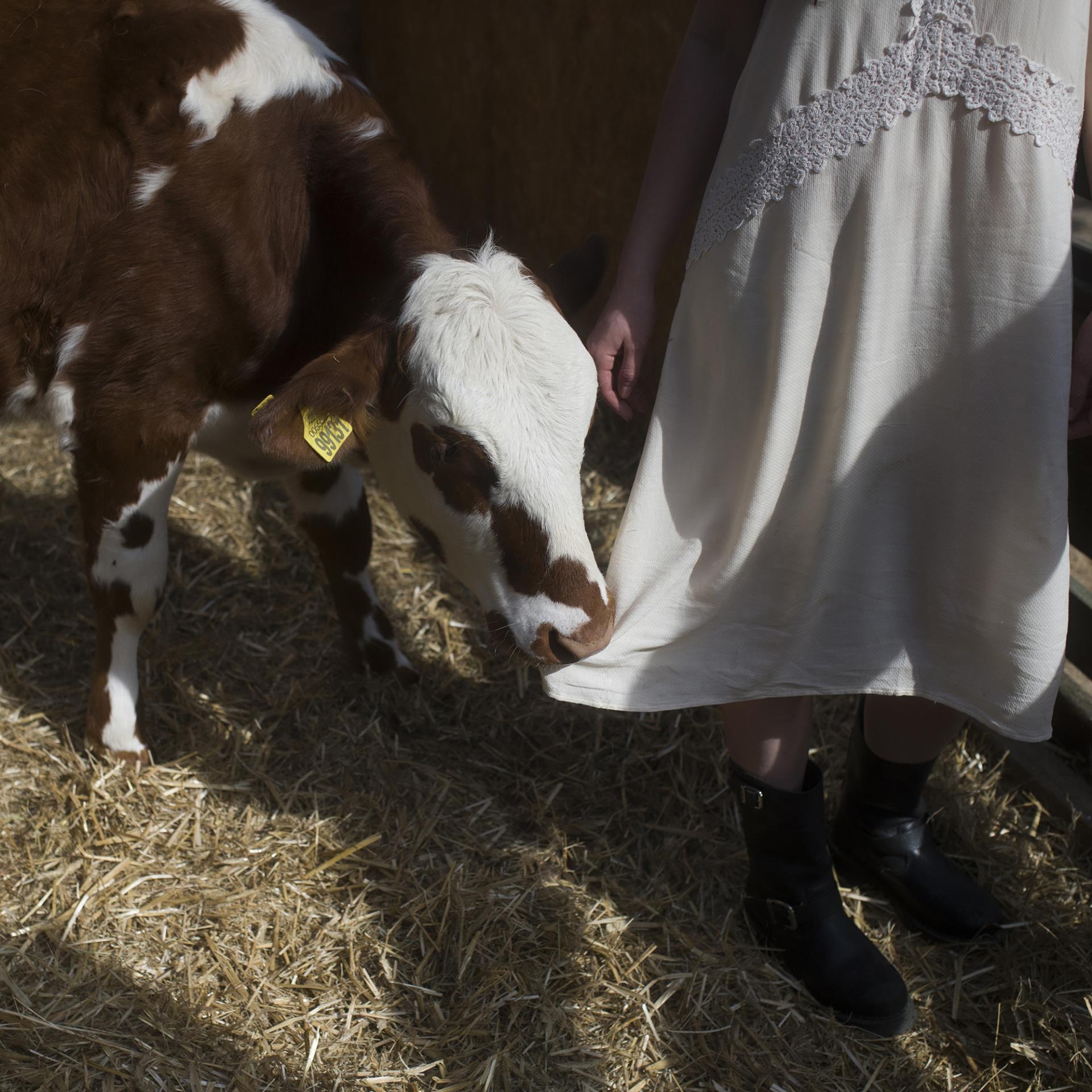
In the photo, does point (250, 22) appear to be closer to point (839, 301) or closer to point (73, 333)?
point (73, 333)

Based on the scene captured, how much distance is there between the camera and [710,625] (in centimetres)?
186

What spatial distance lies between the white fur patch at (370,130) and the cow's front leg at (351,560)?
951 millimetres

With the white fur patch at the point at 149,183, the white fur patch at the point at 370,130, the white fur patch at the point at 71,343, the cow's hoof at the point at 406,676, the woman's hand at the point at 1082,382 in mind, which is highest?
the woman's hand at the point at 1082,382

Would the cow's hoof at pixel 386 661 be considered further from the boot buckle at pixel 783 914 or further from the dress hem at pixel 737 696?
the boot buckle at pixel 783 914

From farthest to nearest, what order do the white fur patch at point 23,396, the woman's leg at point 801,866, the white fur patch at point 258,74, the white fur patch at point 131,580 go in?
the white fur patch at point 131,580 < the white fur patch at point 23,396 < the white fur patch at point 258,74 < the woman's leg at point 801,866

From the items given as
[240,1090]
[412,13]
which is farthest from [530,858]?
[412,13]

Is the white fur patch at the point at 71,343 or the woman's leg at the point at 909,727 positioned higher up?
the white fur patch at the point at 71,343

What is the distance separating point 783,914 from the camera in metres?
2.13

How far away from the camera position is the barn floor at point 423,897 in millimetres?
1978

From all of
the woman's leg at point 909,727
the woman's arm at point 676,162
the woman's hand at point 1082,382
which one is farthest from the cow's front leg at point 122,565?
the woman's hand at point 1082,382

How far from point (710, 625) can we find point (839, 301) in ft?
1.99

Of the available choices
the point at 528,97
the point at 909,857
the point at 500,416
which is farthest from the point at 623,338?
the point at 528,97

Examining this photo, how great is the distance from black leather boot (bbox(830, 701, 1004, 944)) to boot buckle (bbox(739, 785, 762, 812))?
1.06ft

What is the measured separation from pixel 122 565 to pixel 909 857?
196cm
